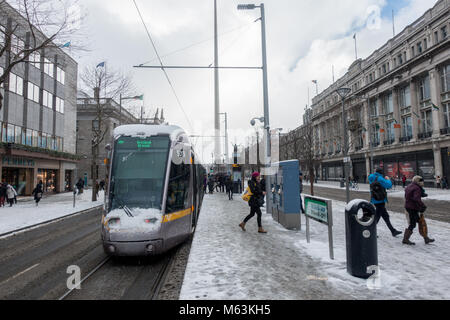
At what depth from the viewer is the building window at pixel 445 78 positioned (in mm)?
28094

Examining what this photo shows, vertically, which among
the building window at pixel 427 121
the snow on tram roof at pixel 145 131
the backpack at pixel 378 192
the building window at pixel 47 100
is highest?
the building window at pixel 47 100

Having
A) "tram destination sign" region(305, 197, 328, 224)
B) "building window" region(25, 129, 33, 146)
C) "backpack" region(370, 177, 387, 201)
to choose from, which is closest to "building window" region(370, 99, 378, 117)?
"backpack" region(370, 177, 387, 201)

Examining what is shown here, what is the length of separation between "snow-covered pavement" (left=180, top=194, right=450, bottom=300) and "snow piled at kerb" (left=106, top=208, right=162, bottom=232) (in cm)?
113

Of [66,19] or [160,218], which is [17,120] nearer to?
[66,19]

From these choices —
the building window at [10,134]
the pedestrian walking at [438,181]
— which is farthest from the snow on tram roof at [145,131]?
the pedestrian walking at [438,181]

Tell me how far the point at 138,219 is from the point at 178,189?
121cm

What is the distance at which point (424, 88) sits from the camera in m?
31.9

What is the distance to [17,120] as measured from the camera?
24.2 metres

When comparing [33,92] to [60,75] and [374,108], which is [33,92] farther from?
[374,108]

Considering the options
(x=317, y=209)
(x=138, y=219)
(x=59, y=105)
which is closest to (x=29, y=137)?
(x=59, y=105)

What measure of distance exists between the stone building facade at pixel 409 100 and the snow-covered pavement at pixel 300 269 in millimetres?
23821

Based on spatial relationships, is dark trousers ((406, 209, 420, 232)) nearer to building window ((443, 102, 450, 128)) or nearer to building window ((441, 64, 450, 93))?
building window ((443, 102, 450, 128))

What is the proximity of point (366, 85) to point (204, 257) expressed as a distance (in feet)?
148

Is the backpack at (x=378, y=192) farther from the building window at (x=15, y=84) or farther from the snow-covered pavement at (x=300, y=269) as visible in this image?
the building window at (x=15, y=84)
